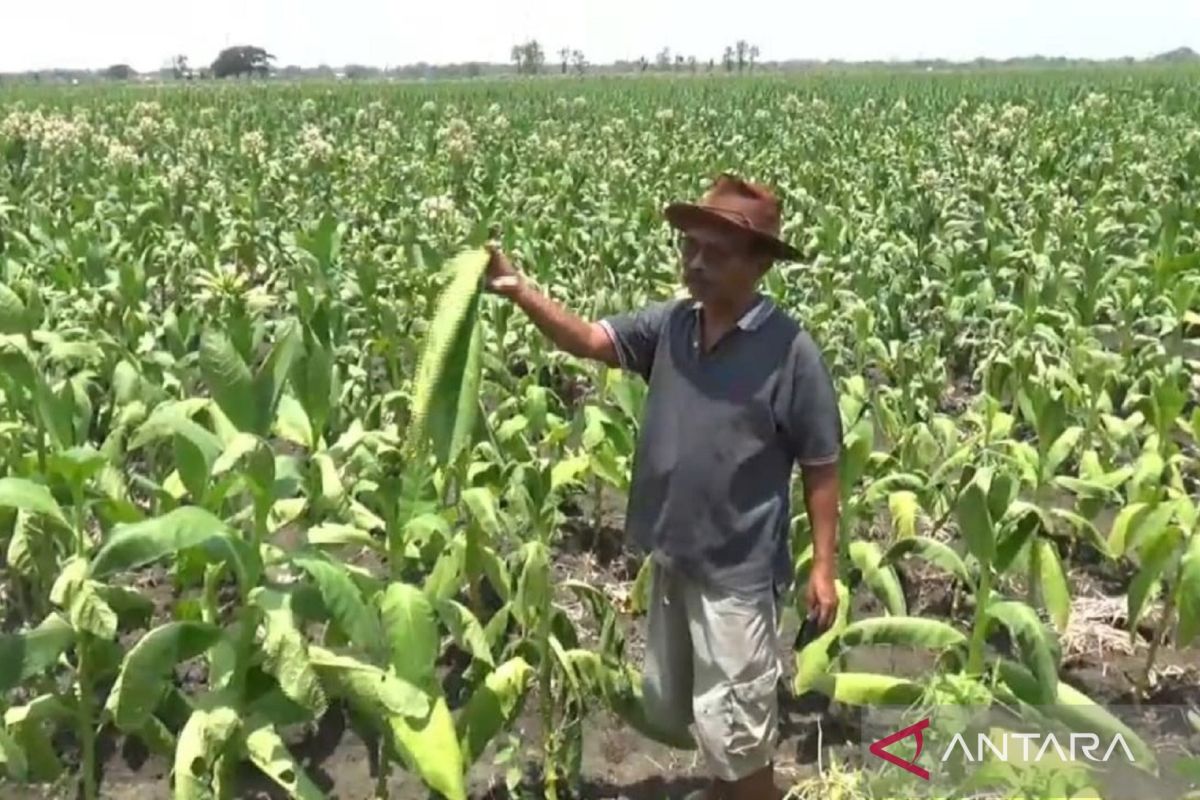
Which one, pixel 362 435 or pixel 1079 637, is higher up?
pixel 362 435

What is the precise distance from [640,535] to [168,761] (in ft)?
4.74

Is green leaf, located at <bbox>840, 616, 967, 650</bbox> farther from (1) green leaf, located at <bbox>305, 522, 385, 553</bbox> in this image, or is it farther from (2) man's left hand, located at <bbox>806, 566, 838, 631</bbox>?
(1) green leaf, located at <bbox>305, 522, 385, 553</bbox>

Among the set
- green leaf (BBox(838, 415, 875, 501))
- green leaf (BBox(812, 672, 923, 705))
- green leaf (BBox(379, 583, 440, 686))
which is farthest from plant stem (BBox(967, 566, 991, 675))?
green leaf (BBox(379, 583, 440, 686))

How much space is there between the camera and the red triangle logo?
2.91 metres

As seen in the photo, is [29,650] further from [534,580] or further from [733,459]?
[733,459]

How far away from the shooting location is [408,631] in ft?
9.71

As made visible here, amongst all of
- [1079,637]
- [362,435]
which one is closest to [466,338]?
[362,435]

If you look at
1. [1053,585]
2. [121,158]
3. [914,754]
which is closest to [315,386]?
[914,754]

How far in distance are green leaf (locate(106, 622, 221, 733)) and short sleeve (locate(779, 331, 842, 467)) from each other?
136 centimetres

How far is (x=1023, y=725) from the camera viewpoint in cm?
322

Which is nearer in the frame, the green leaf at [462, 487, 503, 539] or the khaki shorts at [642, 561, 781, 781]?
the khaki shorts at [642, 561, 781, 781]

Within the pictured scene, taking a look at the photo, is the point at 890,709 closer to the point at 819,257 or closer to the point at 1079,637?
the point at 1079,637

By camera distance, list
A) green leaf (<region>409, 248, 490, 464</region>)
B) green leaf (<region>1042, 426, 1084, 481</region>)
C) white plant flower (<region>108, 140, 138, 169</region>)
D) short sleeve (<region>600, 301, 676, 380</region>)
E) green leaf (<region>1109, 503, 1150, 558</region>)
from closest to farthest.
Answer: green leaf (<region>409, 248, 490, 464</region>) → short sleeve (<region>600, 301, 676, 380</region>) → green leaf (<region>1109, 503, 1150, 558</region>) → green leaf (<region>1042, 426, 1084, 481</region>) → white plant flower (<region>108, 140, 138, 169</region>)

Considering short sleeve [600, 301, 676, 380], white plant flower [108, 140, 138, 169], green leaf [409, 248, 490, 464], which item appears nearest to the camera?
green leaf [409, 248, 490, 464]
